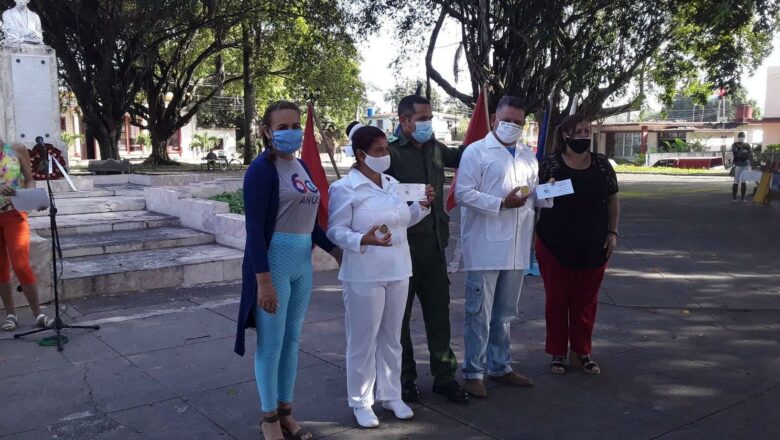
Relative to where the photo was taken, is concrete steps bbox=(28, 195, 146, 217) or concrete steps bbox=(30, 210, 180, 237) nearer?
concrete steps bbox=(30, 210, 180, 237)

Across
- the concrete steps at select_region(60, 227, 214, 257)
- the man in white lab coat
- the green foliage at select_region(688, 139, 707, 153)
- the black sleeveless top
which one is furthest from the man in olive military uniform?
the green foliage at select_region(688, 139, 707, 153)

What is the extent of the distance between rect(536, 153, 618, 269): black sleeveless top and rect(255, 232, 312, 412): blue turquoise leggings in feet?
6.47

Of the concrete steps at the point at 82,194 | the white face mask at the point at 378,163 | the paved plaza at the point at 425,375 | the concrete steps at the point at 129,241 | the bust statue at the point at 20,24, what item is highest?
the bust statue at the point at 20,24

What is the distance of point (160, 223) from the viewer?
10.1 m

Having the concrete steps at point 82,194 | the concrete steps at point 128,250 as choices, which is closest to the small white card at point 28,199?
the concrete steps at point 128,250

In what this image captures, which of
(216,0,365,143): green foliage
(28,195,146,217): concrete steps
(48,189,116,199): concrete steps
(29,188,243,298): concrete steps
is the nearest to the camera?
(29,188,243,298): concrete steps

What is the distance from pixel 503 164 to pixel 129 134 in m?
51.4

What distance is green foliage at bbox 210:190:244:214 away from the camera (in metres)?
10.5

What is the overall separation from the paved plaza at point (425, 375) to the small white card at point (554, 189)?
1.34 meters

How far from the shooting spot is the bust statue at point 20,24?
13297mm

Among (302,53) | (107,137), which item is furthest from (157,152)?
(302,53)

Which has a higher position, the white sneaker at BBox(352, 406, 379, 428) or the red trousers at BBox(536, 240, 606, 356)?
the red trousers at BBox(536, 240, 606, 356)

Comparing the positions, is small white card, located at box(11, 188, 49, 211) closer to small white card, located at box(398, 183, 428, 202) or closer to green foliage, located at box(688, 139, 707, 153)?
small white card, located at box(398, 183, 428, 202)

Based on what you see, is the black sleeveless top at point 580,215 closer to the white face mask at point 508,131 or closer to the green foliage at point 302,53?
→ the white face mask at point 508,131
